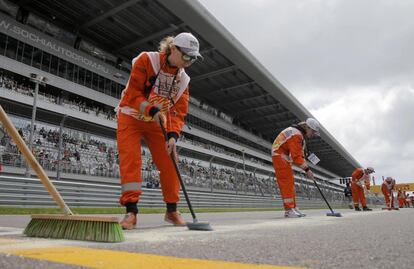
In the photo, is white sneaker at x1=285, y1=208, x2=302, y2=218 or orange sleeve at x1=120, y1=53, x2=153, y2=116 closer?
orange sleeve at x1=120, y1=53, x2=153, y2=116

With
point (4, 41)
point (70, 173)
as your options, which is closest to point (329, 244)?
point (70, 173)

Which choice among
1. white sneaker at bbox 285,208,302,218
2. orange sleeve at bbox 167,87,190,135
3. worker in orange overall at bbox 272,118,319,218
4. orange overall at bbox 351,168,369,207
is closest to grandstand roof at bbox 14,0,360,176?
orange overall at bbox 351,168,369,207

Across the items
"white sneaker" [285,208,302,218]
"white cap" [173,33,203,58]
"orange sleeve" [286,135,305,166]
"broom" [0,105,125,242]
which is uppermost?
"white cap" [173,33,203,58]

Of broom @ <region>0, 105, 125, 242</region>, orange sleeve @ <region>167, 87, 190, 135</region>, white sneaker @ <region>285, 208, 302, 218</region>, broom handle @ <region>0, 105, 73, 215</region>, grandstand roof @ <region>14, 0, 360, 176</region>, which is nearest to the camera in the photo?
broom @ <region>0, 105, 125, 242</region>

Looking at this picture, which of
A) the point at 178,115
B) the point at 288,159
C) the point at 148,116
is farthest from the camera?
the point at 288,159

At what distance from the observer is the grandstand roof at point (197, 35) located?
21.2 metres

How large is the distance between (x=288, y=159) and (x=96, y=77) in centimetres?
2243

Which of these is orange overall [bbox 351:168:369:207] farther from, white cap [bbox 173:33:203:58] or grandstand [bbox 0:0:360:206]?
white cap [bbox 173:33:203:58]

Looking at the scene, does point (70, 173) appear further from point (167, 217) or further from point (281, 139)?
point (167, 217)

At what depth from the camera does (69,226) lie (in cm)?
229

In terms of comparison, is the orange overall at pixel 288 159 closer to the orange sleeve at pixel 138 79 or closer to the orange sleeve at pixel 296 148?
the orange sleeve at pixel 296 148

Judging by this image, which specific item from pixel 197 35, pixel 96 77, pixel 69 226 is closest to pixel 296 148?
pixel 69 226

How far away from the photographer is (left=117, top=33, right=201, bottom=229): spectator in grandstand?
3.25 m

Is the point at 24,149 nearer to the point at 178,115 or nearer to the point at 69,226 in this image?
the point at 69,226
